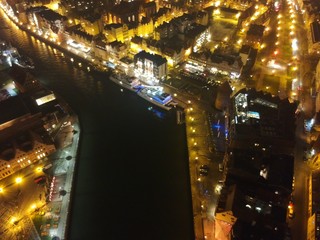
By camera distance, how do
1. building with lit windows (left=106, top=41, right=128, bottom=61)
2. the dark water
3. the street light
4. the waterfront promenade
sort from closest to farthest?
the dark water
the waterfront promenade
the street light
building with lit windows (left=106, top=41, right=128, bottom=61)

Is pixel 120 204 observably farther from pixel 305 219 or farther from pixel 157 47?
pixel 157 47

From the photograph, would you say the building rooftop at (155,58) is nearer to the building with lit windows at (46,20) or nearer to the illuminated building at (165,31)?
the illuminated building at (165,31)

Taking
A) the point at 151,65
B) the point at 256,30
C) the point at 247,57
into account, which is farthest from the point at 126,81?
the point at 256,30

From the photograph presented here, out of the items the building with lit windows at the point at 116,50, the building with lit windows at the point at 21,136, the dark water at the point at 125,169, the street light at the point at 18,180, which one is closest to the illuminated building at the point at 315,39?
the dark water at the point at 125,169

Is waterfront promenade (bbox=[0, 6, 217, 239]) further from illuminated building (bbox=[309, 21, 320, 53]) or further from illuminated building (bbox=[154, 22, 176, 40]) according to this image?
illuminated building (bbox=[309, 21, 320, 53])

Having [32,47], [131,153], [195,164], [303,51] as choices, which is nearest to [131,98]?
[131,153]

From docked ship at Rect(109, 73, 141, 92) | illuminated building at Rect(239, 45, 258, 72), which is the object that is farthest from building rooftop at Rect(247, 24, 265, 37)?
docked ship at Rect(109, 73, 141, 92)
